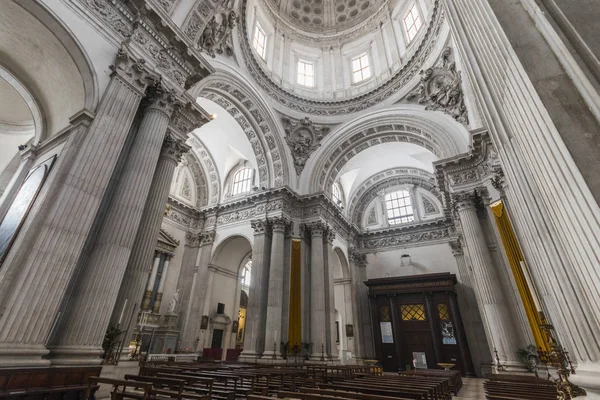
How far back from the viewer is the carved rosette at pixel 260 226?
13.3m

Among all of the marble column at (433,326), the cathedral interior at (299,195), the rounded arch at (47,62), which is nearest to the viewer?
the cathedral interior at (299,195)

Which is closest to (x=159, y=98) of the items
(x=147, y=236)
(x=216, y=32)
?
(x=147, y=236)

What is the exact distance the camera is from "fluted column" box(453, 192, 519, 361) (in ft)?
26.8

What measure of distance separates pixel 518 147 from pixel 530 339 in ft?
26.8

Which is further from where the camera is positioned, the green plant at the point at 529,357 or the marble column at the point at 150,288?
the marble column at the point at 150,288

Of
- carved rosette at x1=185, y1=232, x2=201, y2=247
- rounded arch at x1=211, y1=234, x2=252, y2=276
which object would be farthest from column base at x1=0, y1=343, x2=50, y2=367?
carved rosette at x1=185, y1=232, x2=201, y2=247

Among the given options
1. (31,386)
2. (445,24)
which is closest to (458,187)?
(445,24)

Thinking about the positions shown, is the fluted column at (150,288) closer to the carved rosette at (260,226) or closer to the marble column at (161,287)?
the marble column at (161,287)

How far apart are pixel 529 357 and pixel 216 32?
13973 millimetres

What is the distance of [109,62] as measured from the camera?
595 cm

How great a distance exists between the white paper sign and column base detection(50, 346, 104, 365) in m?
15.7

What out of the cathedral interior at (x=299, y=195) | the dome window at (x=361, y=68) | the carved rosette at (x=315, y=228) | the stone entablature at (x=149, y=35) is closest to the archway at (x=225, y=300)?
the cathedral interior at (x=299, y=195)

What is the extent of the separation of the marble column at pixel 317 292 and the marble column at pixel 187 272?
605 centimetres

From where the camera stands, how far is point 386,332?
658 inches
